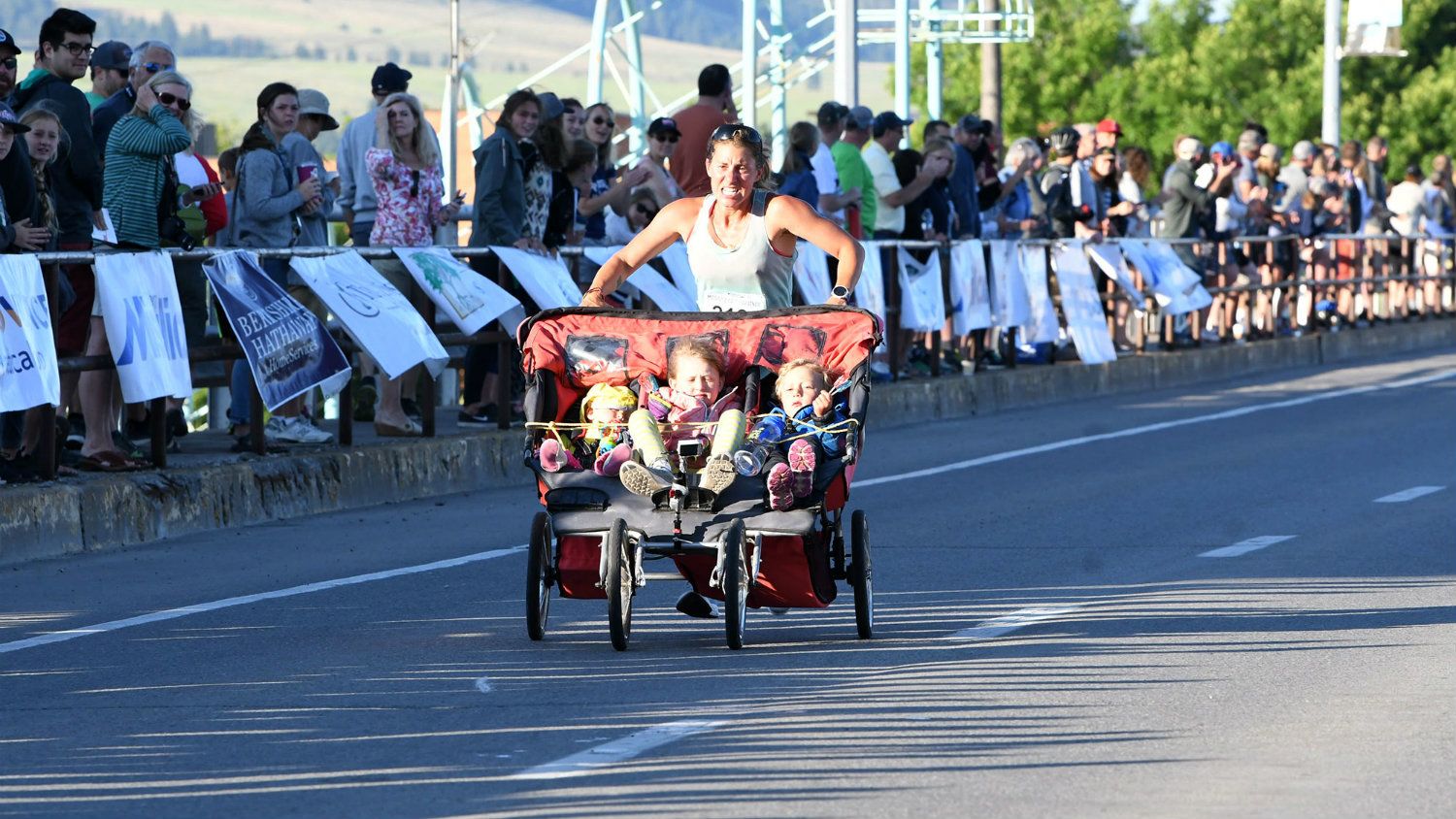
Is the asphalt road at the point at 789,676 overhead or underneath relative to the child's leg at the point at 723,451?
underneath

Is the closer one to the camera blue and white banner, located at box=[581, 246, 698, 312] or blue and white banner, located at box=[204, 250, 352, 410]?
blue and white banner, located at box=[204, 250, 352, 410]

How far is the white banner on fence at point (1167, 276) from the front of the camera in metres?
25.4

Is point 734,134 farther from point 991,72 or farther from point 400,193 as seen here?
point 991,72

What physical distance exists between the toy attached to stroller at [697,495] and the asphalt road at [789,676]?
0.76 feet

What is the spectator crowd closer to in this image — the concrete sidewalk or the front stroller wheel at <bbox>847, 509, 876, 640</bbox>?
the concrete sidewalk

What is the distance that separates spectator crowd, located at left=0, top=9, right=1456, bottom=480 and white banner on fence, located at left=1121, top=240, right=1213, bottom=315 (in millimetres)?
271

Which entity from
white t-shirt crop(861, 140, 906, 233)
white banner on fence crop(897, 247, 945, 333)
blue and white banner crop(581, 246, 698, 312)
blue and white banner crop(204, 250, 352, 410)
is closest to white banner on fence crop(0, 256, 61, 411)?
blue and white banner crop(204, 250, 352, 410)

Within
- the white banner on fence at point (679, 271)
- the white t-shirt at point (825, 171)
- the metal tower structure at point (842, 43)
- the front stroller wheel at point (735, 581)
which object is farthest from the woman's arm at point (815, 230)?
the metal tower structure at point (842, 43)

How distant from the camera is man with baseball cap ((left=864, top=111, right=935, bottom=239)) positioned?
2148 cm

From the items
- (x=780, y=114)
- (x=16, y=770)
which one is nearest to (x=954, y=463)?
(x=16, y=770)

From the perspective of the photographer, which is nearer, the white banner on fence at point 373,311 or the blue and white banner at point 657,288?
the white banner on fence at point 373,311

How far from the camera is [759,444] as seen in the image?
9.42m

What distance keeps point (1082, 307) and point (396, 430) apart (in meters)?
10.1

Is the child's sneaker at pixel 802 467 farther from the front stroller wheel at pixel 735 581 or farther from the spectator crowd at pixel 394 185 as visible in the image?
the spectator crowd at pixel 394 185
